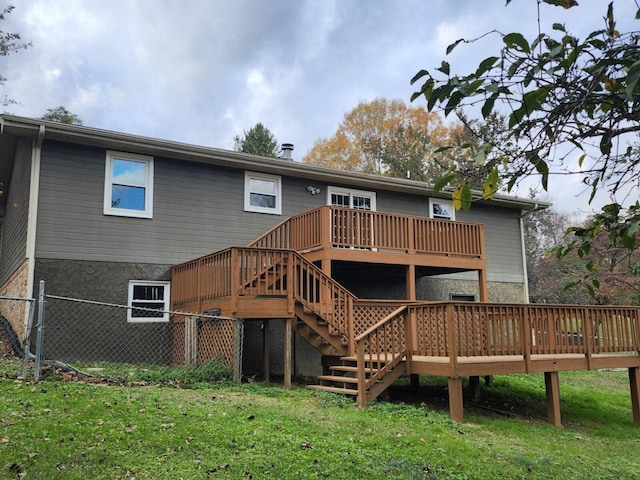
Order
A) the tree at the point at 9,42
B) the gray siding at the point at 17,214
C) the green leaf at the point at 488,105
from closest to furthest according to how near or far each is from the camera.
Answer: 1. the green leaf at the point at 488,105
2. the gray siding at the point at 17,214
3. the tree at the point at 9,42

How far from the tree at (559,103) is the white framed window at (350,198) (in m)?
11.8

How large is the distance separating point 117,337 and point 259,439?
7095 millimetres

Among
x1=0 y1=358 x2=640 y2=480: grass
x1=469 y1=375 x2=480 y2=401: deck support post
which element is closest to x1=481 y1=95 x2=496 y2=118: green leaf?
x1=0 y1=358 x2=640 y2=480: grass

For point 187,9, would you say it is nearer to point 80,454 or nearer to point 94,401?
point 94,401

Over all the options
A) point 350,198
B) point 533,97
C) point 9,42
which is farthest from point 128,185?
point 533,97

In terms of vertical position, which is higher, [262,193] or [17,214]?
[262,193]

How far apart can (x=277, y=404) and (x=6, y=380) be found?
362cm

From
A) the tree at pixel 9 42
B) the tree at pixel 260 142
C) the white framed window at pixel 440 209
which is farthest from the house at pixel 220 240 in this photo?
the tree at pixel 260 142

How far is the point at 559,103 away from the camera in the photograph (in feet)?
10.8

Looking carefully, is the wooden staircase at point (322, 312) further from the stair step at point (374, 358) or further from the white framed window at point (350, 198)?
the white framed window at point (350, 198)

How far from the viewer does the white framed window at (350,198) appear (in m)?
15.5

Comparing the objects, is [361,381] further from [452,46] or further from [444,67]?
[452,46]

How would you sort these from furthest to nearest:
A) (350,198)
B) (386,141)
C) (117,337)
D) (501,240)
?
1. (386,141)
2. (501,240)
3. (350,198)
4. (117,337)

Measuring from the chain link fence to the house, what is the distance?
0.08 metres
